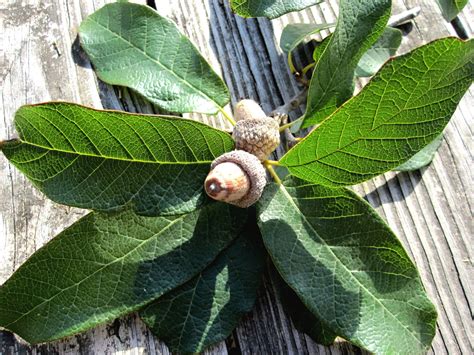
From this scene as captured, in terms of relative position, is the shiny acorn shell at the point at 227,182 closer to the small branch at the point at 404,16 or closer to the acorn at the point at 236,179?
the acorn at the point at 236,179

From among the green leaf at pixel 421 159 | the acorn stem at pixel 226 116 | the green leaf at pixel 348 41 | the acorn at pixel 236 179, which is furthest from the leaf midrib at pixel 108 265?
the green leaf at pixel 421 159

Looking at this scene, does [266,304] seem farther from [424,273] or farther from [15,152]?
[15,152]

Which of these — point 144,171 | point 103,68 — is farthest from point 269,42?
point 144,171

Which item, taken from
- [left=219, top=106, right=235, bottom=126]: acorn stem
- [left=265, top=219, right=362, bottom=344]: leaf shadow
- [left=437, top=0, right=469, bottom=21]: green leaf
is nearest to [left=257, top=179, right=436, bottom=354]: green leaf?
[left=265, top=219, right=362, bottom=344]: leaf shadow

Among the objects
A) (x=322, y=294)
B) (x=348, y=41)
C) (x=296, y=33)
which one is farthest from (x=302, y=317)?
(x=296, y=33)

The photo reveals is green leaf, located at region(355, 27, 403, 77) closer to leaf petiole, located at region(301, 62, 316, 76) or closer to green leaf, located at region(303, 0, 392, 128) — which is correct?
leaf petiole, located at region(301, 62, 316, 76)
